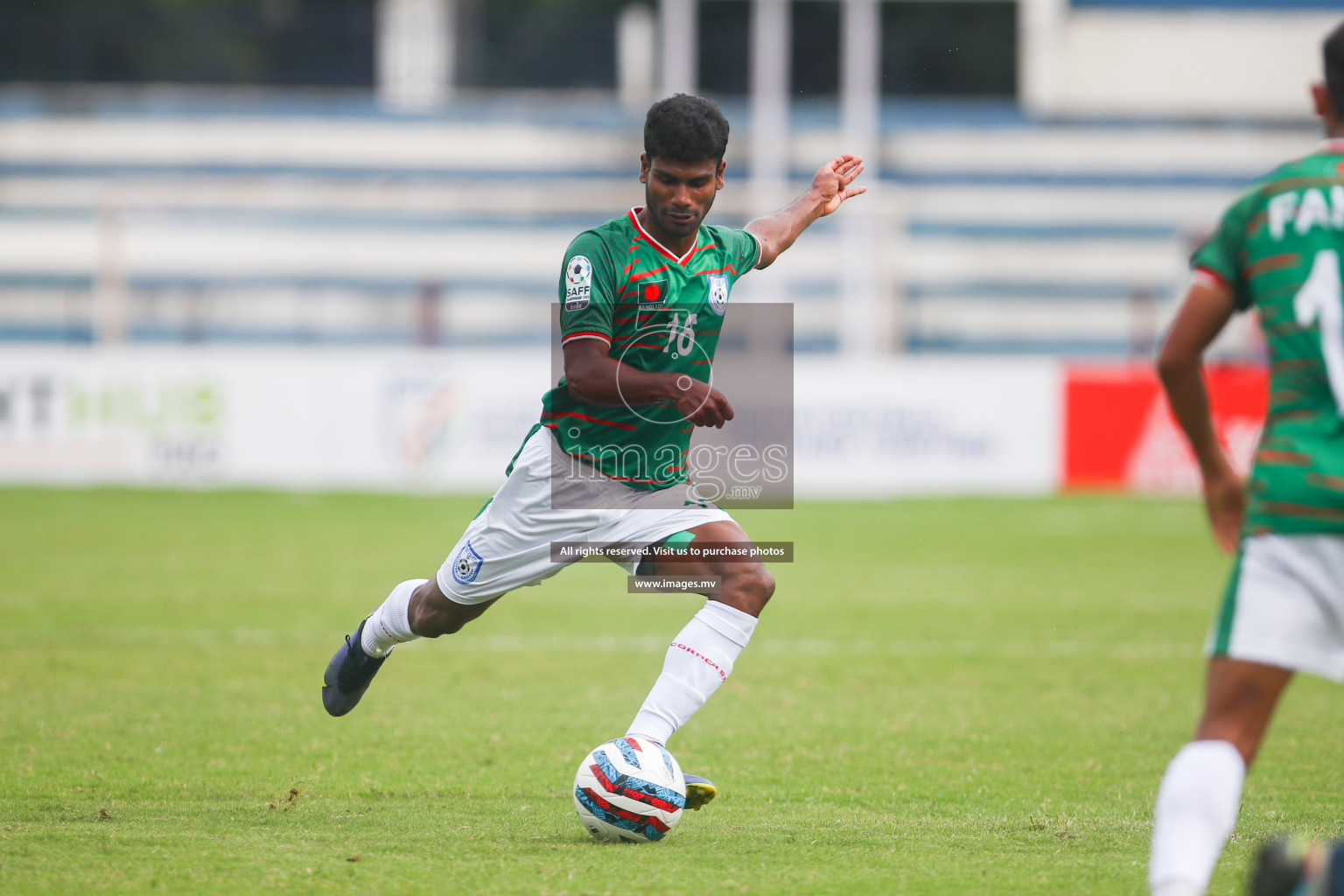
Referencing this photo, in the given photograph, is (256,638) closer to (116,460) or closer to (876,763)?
(876,763)

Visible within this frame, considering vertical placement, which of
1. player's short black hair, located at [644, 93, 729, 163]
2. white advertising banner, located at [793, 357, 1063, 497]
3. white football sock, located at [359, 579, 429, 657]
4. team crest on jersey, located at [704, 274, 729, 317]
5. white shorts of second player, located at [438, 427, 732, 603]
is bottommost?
white advertising banner, located at [793, 357, 1063, 497]

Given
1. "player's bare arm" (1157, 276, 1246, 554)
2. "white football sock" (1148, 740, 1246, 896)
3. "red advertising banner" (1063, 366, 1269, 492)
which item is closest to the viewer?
"white football sock" (1148, 740, 1246, 896)

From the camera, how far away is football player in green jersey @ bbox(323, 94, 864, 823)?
4.68m

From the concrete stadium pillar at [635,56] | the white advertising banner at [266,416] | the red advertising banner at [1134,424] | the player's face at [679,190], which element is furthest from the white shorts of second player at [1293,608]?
the concrete stadium pillar at [635,56]

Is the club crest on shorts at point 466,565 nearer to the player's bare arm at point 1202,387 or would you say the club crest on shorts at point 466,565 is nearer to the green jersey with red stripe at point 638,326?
the green jersey with red stripe at point 638,326

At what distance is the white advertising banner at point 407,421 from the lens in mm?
17625

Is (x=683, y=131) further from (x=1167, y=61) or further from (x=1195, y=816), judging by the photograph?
(x=1167, y=61)

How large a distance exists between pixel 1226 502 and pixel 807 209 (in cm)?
261

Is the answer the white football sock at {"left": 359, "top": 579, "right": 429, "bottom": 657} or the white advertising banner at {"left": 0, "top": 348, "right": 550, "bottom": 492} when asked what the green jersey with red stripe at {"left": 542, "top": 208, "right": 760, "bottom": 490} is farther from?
the white advertising banner at {"left": 0, "top": 348, "right": 550, "bottom": 492}

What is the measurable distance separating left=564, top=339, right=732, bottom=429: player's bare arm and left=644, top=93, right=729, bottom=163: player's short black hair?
0.63 metres

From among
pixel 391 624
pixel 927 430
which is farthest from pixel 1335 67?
pixel 927 430

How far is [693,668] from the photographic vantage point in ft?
15.6

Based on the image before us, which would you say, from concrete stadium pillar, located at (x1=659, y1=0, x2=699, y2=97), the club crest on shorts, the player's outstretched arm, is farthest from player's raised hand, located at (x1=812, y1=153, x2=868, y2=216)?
concrete stadium pillar, located at (x1=659, y1=0, x2=699, y2=97)

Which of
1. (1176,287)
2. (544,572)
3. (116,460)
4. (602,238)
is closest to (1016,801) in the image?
(544,572)
